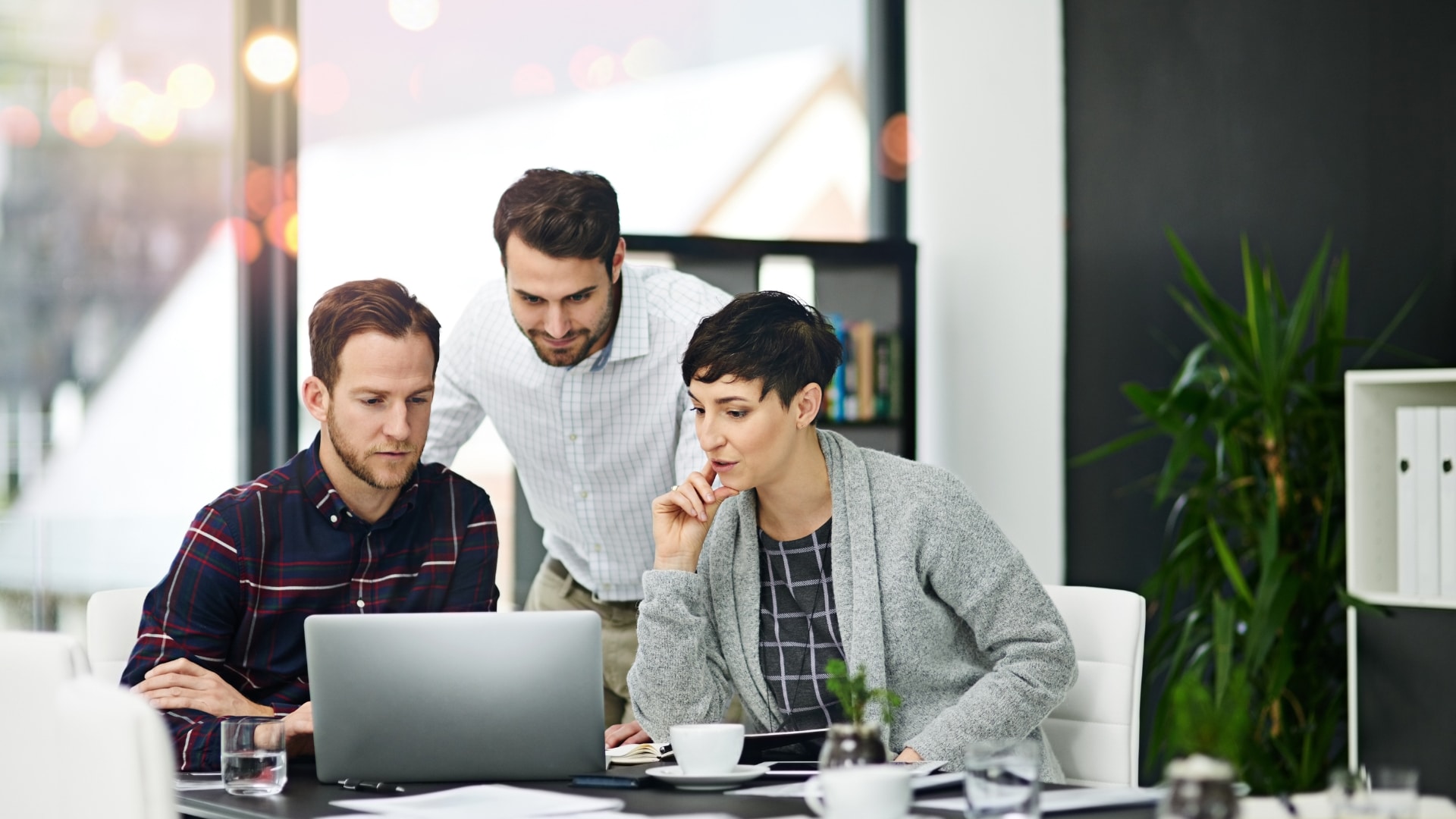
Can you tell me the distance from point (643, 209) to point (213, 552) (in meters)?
2.52

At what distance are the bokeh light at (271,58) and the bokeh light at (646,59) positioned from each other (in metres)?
1.00

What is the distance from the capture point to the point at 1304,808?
1286 millimetres

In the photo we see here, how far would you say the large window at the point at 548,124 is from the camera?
3.96 m

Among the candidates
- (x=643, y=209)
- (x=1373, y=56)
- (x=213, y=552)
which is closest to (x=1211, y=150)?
(x=1373, y=56)

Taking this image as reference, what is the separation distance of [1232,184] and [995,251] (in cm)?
82

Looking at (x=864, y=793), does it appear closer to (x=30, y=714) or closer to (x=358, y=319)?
(x=30, y=714)

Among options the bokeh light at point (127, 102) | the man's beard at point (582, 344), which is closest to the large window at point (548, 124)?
the bokeh light at point (127, 102)

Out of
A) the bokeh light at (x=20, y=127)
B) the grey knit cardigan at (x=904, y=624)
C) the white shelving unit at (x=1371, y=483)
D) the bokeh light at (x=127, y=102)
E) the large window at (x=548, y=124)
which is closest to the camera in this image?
the grey knit cardigan at (x=904, y=624)

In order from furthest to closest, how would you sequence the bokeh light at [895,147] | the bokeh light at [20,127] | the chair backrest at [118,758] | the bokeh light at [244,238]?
the bokeh light at [895,147] < the bokeh light at [244,238] < the bokeh light at [20,127] < the chair backrest at [118,758]

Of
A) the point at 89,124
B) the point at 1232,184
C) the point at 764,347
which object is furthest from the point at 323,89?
the point at 1232,184

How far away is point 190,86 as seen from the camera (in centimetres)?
382

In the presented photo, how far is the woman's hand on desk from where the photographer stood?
2.14 m

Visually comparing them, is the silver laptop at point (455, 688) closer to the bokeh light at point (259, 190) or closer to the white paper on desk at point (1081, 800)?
the white paper on desk at point (1081, 800)

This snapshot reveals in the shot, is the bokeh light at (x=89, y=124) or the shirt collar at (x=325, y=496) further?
the bokeh light at (x=89, y=124)
